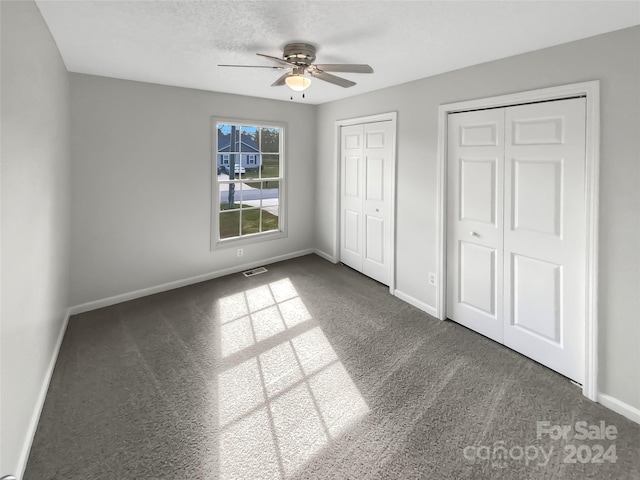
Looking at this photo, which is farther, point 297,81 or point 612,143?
point 297,81

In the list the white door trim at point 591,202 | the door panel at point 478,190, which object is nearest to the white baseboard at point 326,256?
the door panel at point 478,190

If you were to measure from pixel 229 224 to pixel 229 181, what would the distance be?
2.06 ft

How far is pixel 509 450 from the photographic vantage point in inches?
74.5

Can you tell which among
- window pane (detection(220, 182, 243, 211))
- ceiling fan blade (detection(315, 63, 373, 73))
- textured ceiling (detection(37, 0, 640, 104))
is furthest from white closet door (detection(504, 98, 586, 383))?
window pane (detection(220, 182, 243, 211))

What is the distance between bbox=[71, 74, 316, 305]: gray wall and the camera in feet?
11.4

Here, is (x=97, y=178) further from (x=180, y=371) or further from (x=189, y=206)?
(x=180, y=371)

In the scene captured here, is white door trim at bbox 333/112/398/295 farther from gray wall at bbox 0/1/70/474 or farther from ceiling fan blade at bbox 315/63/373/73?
gray wall at bbox 0/1/70/474

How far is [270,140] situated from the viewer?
505 centimetres

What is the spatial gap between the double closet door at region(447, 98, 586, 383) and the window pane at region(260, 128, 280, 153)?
2.70 meters

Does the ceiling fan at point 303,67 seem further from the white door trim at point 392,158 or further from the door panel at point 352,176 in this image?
the door panel at point 352,176

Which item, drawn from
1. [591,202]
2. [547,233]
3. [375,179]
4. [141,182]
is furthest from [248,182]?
[591,202]

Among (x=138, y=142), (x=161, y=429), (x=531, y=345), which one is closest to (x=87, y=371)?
(x=161, y=429)

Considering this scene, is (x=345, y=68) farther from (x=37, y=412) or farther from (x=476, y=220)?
(x=37, y=412)

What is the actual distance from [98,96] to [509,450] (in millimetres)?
4548
